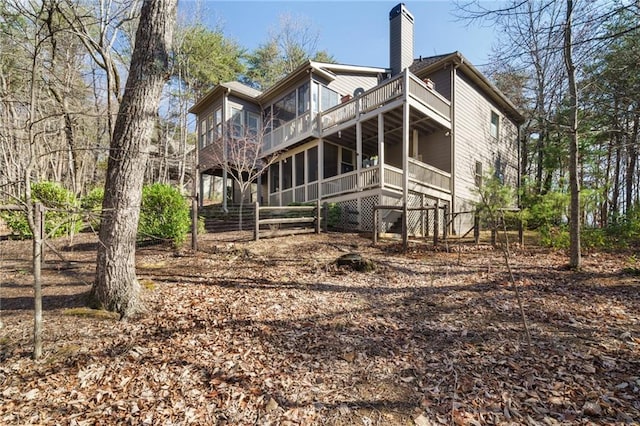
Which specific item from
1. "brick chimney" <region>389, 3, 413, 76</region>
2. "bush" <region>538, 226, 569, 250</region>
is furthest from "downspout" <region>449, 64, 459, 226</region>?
"bush" <region>538, 226, 569, 250</region>

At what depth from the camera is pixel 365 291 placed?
5094 mm

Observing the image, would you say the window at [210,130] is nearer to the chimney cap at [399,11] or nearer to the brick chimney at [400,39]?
the brick chimney at [400,39]

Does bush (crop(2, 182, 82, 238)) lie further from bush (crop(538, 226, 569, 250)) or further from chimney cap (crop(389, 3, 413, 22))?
chimney cap (crop(389, 3, 413, 22))

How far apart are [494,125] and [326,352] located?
621 inches

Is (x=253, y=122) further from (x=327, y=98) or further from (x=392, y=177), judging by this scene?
(x=392, y=177)

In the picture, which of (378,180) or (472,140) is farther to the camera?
(472,140)

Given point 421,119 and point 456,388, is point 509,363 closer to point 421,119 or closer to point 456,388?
point 456,388

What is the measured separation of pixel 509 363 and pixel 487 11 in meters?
5.56

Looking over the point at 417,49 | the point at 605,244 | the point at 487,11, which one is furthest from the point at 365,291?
the point at 417,49

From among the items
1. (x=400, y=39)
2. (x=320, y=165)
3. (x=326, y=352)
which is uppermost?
(x=400, y=39)

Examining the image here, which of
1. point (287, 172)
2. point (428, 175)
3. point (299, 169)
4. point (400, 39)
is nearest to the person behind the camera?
point (428, 175)

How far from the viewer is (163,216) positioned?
7.25 metres

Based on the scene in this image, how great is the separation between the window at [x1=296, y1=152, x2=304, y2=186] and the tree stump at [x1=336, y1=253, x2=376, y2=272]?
29.0ft

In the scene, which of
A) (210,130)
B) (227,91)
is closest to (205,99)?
(210,130)
